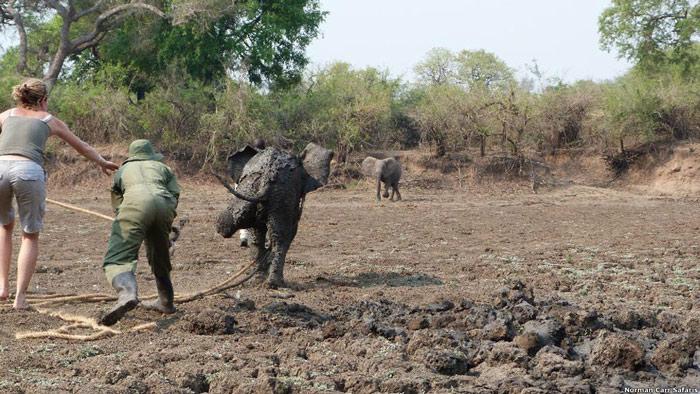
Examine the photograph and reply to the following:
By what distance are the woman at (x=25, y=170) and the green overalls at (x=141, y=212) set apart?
A: 404 millimetres

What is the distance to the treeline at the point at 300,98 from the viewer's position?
2769 cm

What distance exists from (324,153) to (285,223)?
1019 millimetres

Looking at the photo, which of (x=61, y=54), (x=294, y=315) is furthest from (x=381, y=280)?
(x=61, y=54)

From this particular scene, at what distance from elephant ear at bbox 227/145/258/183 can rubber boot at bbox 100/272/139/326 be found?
359 centimetres

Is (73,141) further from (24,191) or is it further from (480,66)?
(480,66)

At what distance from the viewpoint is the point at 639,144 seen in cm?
2998

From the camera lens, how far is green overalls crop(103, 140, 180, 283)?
22.8 ft

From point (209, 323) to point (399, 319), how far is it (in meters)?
1.65

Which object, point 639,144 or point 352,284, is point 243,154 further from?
point 639,144

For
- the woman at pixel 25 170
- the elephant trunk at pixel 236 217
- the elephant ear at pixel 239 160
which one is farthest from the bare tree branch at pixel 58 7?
the woman at pixel 25 170

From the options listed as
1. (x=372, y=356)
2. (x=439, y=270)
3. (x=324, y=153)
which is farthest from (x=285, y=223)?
(x=372, y=356)

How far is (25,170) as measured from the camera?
287 inches

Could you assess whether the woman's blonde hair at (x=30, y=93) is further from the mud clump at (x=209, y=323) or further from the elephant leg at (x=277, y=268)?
the elephant leg at (x=277, y=268)

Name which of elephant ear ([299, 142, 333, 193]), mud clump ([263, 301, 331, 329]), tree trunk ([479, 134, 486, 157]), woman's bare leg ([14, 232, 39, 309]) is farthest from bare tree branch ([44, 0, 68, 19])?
mud clump ([263, 301, 331, 329])
